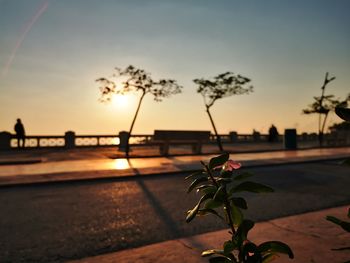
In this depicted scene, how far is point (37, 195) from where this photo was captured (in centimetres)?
758

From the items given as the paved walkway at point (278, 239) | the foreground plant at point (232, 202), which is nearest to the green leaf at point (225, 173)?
the foreground plant at point (232, 202)

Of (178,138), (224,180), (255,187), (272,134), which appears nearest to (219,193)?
(224,180)

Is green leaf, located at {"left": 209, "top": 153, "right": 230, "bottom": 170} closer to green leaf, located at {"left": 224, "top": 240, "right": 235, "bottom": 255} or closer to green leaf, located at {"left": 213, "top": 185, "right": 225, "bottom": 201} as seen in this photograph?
green leaf, located at {"left": 213, "top": 185, "right": 225, "bottom": 201}

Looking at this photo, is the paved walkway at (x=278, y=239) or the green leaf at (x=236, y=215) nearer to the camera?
the green leaf at (x=236, y=215)

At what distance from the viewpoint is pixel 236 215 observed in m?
1.95

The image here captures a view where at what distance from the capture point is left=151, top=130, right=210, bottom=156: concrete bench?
18.6 meters

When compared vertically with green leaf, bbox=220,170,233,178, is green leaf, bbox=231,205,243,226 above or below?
below

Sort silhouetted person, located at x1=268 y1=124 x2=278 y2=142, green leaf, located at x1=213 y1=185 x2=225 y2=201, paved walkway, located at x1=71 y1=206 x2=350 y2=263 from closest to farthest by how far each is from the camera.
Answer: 1. green leaf, located at x1=213 y1=185 x2=225 y2=201
2. paved walkway, located at x1=71 y1=206 x2=350 y2=263
3. silhouetted person, located at x1=268 y1=124 x2=278 y2=142

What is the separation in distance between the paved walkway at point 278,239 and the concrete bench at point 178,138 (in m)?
13.4

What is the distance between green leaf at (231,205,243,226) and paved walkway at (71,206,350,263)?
187cm

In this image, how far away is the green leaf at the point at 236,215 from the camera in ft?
6.37

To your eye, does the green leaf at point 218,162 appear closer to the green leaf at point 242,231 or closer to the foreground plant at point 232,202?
the foreground plant at point 232,202

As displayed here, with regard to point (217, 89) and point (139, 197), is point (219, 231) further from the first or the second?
point (217, 89)

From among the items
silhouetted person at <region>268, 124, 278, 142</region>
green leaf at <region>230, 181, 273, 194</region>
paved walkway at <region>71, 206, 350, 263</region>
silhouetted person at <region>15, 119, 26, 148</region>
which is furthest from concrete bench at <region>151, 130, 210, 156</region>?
Answer: silhouetted person at <region>268, 124, 278, 142</region>
